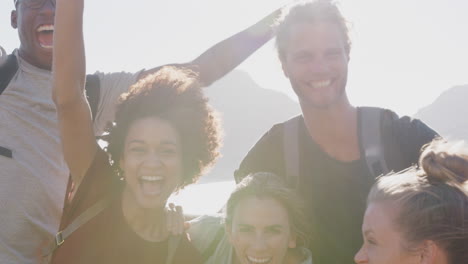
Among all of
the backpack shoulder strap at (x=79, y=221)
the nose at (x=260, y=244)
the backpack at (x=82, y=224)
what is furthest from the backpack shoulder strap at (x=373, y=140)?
the backpack shoulder strap at (x=79, y=221)

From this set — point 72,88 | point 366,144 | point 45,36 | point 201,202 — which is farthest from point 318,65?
point 201,202

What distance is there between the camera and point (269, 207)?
3.68 metres

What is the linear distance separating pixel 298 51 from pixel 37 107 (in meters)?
2.09

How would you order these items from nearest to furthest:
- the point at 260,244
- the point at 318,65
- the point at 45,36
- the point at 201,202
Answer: the point at 260,244 → the point at 45,36 → the point at 318,65 → the point at 201,202

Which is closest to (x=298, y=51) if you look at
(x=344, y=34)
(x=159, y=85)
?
(x=344, y=34)

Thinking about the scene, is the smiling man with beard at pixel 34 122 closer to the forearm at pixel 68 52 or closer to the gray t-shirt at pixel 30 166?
the gray t-shirt at pixel 30 166

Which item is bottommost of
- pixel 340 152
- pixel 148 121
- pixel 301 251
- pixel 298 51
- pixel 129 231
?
pixel 301 251

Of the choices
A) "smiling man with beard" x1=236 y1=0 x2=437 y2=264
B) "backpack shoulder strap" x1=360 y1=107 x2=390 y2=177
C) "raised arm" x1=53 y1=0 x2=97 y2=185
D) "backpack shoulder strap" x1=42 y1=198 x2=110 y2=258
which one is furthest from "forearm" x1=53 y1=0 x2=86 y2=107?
"backpack shoulder strap" x1=360 y1=107 x2=390 y2=177

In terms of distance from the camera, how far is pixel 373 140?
3.65 m

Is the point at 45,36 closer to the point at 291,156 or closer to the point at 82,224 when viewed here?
the point at 82,224

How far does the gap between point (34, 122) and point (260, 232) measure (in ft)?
5.98

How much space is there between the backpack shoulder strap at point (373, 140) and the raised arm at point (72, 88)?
198 centimetres

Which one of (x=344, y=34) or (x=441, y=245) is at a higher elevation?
(x=344, y=34)

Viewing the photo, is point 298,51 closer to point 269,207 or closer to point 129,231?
point 269,207
